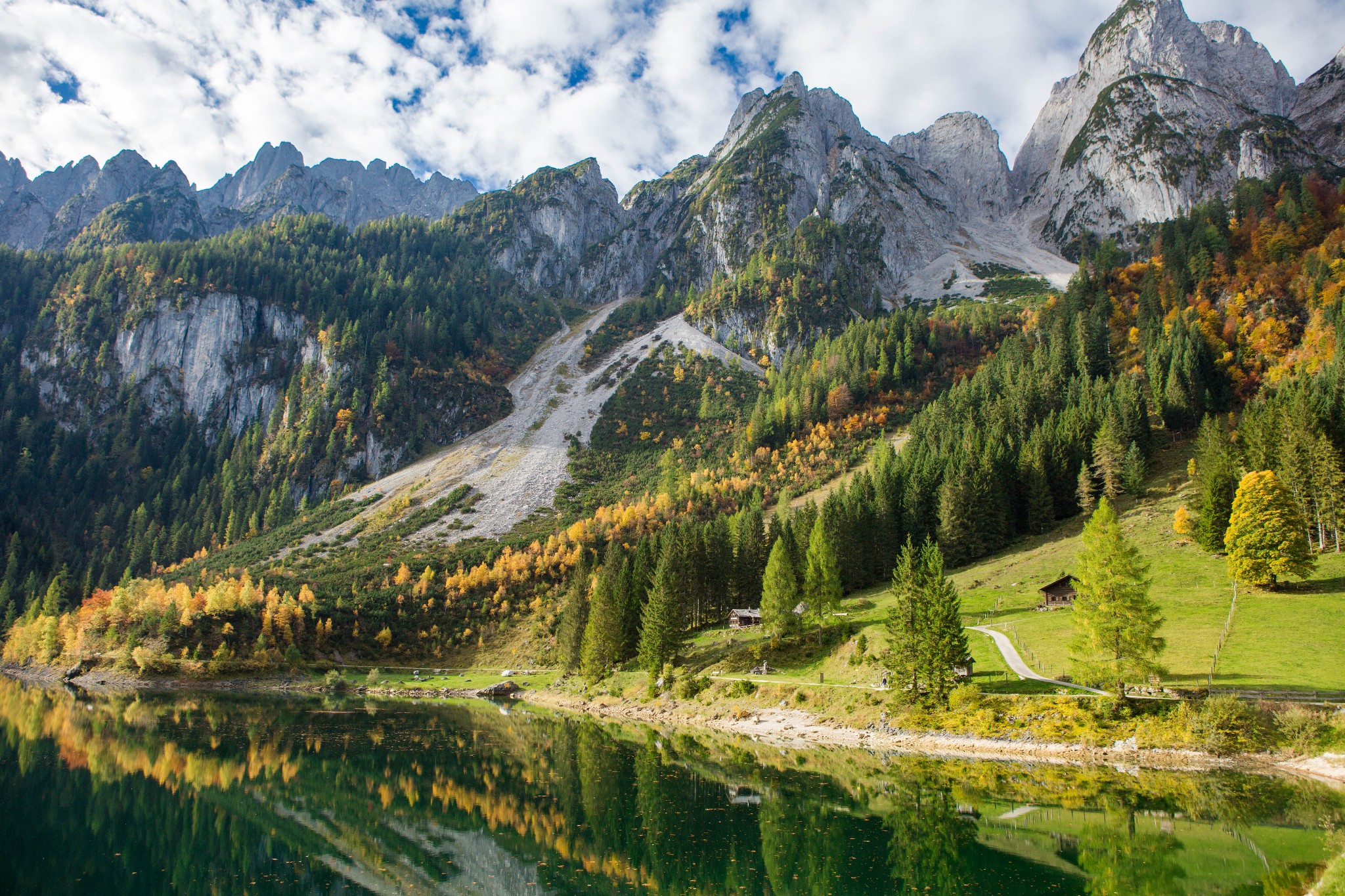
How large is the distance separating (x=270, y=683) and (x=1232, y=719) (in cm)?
10745

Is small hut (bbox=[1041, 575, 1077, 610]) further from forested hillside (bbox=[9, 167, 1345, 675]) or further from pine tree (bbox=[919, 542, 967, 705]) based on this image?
pine tree (bbox=[919, 542, 967, 705])

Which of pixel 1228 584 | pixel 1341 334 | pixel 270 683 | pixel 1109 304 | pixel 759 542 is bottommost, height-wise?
pixel 270 683

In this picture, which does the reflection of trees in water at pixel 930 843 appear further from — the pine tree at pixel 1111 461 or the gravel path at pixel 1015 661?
the pine tree at pixel 1111 461

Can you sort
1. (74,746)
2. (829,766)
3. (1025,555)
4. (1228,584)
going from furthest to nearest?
(1025,555) < (1228,584) < (74,746) < (829,766)

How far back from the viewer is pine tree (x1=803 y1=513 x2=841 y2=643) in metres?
70.2

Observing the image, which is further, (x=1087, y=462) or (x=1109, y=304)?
(x=1109, y=304)

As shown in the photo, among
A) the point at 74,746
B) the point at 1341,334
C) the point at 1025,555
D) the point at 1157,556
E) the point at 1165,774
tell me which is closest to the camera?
the point at 1165,774

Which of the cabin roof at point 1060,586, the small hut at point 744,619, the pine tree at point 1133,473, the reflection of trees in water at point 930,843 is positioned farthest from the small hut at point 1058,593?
the reflection of trees in water at point 930,843

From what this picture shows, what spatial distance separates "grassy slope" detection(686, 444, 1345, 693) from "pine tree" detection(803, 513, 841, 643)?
2.68 metres

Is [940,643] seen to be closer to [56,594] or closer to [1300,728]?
[1300,728]

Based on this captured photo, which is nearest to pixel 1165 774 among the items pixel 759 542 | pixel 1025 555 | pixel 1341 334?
pixel 1025 555

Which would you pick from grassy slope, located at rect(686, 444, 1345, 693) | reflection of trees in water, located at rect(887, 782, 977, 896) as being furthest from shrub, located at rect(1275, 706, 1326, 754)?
reflection of trees in water, located at rect(887, 782, 977, 896)

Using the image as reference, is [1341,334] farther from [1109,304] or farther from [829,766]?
[829,766]

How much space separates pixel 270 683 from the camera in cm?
9556
